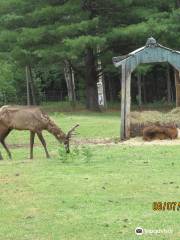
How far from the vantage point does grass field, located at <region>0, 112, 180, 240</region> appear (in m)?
7.75

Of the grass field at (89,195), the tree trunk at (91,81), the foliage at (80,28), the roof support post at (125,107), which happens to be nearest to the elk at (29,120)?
the grass field at (89,195)

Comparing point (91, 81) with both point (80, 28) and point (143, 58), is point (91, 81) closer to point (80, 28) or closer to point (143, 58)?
point (80, 28)

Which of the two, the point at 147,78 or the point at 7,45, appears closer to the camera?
the point at 7,45

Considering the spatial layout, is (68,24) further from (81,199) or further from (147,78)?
(81,199)

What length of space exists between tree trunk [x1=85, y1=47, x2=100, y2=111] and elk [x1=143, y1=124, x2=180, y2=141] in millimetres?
17115

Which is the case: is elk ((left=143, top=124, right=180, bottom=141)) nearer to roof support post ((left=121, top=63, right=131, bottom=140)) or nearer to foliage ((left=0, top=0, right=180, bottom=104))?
roof support post ((left=121, top=63, right=131, bottom=140))

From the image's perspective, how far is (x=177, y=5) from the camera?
3603 cm

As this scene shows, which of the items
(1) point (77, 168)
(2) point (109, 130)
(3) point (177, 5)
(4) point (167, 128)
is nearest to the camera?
(1) point (77, 168)

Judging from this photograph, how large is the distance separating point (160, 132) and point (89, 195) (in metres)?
8.49

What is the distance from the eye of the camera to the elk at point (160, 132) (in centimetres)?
1784

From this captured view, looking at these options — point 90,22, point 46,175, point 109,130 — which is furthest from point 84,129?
point 46,175

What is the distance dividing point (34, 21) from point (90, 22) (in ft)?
13.0

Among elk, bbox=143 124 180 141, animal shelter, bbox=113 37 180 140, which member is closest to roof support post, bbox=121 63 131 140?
animal shelter, bbox=113 37 180 140

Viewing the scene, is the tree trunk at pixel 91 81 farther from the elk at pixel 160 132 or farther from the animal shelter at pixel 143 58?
the elk at pixel 160 132
